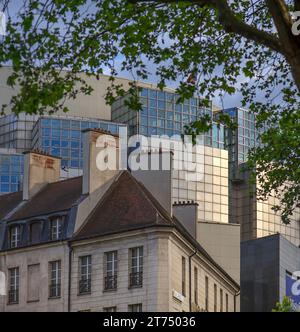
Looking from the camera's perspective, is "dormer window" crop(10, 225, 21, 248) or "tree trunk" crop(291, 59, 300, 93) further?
"dormer window" crop(10, 225, 21, 248)

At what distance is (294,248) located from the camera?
114312mm

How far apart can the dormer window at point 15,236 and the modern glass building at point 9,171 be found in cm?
7929

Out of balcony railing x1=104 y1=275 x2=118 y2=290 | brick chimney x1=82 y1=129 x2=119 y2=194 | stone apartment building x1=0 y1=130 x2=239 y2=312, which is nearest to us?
stone apartment building x1=0 y1=130 x2=239 y2=312

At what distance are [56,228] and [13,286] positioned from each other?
3.57 meters

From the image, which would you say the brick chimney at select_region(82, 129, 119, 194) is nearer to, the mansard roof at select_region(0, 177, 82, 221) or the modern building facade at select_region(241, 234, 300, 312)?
the mansard roof at select_region(0, 177, 82, 221)

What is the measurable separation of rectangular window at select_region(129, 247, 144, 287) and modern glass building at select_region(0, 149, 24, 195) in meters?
85.5

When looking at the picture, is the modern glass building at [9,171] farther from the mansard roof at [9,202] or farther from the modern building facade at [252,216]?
the mansard roof at [9,202]

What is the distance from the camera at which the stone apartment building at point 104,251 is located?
5531 centimetres

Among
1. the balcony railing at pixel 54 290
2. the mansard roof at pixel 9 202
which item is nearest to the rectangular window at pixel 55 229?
the balcony railing at pixel 54 290

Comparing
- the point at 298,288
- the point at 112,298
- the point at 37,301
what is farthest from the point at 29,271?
the point at 298,288

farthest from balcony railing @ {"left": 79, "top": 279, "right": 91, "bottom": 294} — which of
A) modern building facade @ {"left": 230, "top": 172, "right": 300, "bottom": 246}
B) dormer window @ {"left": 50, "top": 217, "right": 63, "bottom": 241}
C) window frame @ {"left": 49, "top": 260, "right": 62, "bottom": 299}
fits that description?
modern building facade @ {"left": 230, "top": 172, "right": 300, "bottom": 246}

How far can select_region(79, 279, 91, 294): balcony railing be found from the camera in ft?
187

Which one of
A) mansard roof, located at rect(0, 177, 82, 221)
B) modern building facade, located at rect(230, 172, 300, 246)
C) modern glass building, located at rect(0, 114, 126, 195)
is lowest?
mansard roof, located at rect(0, 177, 82, 221)

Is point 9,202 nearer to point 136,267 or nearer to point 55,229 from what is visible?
point 55,229
